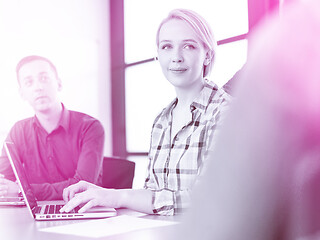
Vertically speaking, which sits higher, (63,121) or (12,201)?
(63,121)

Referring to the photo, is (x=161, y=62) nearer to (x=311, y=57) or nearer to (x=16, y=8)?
(x=311, y=57)

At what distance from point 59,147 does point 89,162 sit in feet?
0.99

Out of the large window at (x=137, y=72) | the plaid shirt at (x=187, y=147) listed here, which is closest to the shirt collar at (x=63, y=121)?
the plaid shirt at (x=187, y=147)

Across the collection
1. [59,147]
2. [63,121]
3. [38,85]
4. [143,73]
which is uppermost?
[143,73]

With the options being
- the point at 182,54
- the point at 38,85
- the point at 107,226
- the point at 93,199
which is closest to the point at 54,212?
the point at 93,199

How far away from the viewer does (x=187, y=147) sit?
5.14 ft

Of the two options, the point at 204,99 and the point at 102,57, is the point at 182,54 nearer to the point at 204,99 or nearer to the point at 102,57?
the point at 204,99

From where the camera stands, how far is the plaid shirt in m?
1.52

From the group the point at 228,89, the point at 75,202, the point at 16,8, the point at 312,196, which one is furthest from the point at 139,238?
the point at 16,8

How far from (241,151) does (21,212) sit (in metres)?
1.31

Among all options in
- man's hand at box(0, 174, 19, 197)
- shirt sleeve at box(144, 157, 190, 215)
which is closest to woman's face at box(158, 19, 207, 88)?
shirt sleeve at box(144, 157, 190, 215)

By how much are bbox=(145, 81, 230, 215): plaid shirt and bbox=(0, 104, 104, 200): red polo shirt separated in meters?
0.67

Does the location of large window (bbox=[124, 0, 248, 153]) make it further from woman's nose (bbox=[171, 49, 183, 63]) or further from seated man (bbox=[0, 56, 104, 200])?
woman's nose (bbox=[171, 49, 183, 63])

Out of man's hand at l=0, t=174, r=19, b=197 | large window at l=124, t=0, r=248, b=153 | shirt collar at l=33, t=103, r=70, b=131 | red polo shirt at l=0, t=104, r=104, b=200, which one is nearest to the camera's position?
man's hand at l=0, t=174, r=19, b=197
